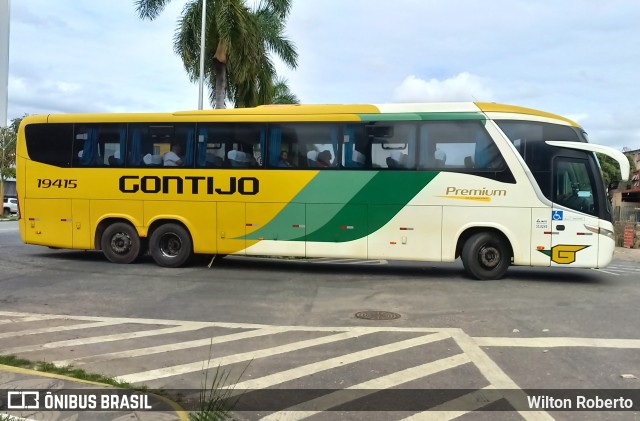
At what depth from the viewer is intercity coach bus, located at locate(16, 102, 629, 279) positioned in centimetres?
1072

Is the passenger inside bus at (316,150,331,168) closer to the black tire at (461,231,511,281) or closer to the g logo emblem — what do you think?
the black tire at (461,231,511,281)

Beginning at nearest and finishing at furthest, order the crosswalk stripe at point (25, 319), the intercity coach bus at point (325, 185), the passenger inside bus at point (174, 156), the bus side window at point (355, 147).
Answer: the crosswalk stripe at point (25, 319) < the intercity coach bus at point (325, 185) < the bus side window at point (355, 147) < the passenger inside bus at point (174, 156)

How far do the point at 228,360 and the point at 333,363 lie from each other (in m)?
1.12

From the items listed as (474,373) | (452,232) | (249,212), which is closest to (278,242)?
(249,212)

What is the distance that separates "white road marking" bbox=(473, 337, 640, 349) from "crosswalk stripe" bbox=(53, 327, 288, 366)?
2607mm

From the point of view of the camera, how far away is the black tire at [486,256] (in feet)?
36.2

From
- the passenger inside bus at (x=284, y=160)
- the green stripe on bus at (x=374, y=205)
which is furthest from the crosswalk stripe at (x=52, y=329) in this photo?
the passenger inside bus at (x=284, y=160)

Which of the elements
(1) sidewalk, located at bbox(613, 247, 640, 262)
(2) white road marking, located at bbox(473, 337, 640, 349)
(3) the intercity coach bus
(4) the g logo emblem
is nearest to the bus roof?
(3) the intercity coach bus

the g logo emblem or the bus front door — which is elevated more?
the bus front door

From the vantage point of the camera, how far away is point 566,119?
36.0 ft

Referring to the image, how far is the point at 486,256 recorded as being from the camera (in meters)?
11.1

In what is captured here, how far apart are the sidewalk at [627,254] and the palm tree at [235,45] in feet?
49.5

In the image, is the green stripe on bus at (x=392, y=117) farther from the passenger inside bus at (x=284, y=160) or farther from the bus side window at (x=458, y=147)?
the passenger inside bus at (x=284, y=160)

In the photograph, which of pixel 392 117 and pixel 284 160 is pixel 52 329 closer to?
pixel 284 160
